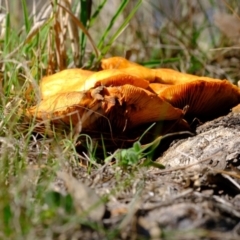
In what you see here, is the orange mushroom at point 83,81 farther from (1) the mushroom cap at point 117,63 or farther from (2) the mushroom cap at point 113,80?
(1) the mushroom cap at point 117,63

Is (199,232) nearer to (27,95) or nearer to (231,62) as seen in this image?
(27,95)

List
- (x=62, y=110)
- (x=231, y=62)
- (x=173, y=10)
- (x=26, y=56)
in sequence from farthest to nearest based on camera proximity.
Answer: (x=173, y=10) < (x=231, y=62) < (x=26, y=56) < (x=62, y=110)

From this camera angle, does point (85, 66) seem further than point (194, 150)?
Yes

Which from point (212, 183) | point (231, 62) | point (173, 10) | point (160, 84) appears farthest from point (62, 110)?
point (173, 10)

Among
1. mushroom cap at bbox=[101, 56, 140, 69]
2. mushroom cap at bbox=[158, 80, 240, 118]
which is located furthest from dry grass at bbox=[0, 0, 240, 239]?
mushroom cap at bbox=[158, 80, 240, 118]

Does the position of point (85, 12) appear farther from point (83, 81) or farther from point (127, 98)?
point (127, 98)

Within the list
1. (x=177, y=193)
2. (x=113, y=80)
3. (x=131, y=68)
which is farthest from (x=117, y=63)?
(x=177, y=193)

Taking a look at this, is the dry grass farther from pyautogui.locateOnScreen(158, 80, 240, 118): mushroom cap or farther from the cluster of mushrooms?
pyautogui.locateOnScreen(158, 80, 240, 118): mushroom cap
